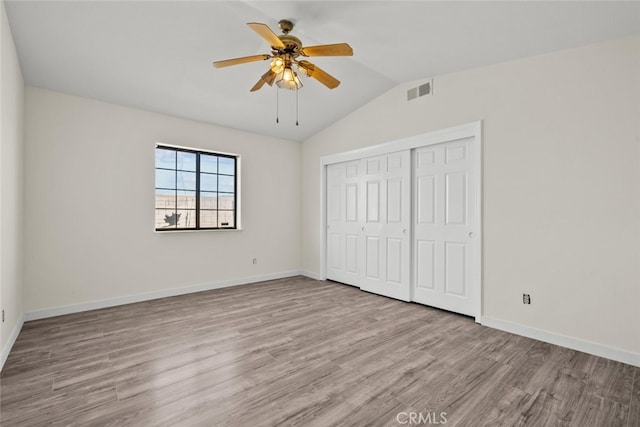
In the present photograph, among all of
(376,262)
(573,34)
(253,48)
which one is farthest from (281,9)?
(376,262)

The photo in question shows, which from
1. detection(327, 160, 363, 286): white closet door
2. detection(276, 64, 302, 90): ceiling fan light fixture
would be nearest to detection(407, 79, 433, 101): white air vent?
detection(327, 160, 363, 286): white closet door

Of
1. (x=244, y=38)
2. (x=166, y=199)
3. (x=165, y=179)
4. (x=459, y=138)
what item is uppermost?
(x=244, y=38)

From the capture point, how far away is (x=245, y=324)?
3477mm

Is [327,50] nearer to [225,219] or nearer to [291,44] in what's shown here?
[291,44]

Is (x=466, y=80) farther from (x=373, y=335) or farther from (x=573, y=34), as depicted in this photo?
(x=373, y=335)

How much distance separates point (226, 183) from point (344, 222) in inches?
86.4

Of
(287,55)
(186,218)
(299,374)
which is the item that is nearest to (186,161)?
(186,218)

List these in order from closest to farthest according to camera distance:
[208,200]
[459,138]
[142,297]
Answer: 1. [459,138]
2. [142,297]
3. [208,200]

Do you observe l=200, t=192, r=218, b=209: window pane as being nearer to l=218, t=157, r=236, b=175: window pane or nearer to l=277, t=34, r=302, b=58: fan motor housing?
l=218, t=157, r=236, b=175: window pane

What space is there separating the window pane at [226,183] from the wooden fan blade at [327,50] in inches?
124

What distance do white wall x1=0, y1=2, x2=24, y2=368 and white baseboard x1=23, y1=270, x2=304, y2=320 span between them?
0.28 m

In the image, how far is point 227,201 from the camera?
5.36m

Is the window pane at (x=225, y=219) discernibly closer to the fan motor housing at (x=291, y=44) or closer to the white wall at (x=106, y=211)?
the white wall at (x=106, y=211)

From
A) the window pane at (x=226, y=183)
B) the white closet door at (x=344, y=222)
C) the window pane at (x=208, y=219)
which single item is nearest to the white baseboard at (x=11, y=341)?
the window pane at (x=208, y=219)
